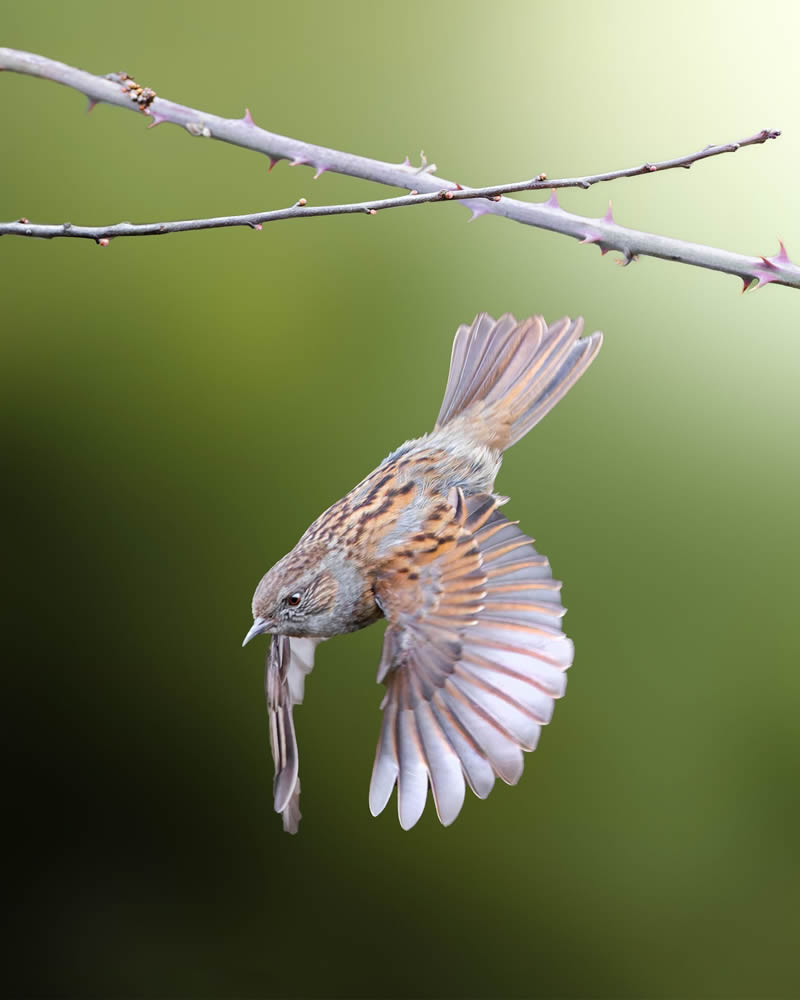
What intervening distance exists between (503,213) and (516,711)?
13.0 inches

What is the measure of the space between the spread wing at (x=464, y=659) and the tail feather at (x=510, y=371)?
17 centimetres

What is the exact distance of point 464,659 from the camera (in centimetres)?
80

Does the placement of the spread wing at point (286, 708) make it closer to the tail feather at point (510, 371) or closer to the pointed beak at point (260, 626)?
the pointed beak at point (260, 626)

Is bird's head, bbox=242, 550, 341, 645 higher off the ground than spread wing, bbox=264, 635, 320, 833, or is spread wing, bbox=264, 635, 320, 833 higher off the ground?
bird's head, bbox=242, 550, 341, 645

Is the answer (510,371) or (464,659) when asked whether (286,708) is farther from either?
(510,371)

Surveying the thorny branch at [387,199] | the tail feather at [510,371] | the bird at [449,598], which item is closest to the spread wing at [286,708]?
the bird at [449,598]

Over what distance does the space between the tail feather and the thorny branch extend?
0.22m

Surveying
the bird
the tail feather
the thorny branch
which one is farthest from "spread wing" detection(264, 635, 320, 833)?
the thorny branch

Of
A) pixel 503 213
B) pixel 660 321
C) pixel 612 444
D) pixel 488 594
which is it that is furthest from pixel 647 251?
pixel 612 444

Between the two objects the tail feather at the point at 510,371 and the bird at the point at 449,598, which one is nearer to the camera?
the bird at the point at 449,598

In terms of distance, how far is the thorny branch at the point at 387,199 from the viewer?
661 millimetres

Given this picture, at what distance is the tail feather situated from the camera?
0.92 metres

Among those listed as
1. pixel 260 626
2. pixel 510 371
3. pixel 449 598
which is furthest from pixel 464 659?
pixel 510 371

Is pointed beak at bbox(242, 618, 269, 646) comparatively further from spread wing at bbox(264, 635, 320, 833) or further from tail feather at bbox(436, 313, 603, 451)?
tail feather at bbox(436, 313, 603, 451)
